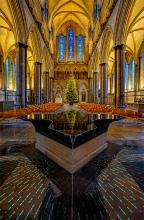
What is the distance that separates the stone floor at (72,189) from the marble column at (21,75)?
28.5 feet

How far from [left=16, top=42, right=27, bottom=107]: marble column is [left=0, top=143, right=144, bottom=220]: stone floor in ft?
28.5

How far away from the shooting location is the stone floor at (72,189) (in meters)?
1.97

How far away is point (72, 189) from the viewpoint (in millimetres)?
2463

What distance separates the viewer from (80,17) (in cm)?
3244

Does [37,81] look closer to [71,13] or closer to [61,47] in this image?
[61,47]

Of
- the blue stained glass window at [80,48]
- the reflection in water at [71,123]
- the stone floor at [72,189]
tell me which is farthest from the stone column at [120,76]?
the blue stained glass window at [80,48]

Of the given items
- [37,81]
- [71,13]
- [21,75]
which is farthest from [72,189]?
[71,13]

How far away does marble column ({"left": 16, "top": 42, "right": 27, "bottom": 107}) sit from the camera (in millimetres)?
11875

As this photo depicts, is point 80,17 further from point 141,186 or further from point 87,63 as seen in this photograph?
point 141,186

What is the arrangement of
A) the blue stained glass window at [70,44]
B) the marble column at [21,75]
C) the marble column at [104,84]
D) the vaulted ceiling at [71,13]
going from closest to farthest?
1. the marble column at [21,75]
2. the marble column at [104,84]
3. the vaulted ceiling at [71,13]
4. the blue stained glass window at [70,44]

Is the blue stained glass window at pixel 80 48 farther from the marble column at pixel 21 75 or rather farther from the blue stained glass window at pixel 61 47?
the marble column at pixel 21 75

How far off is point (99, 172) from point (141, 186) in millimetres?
780

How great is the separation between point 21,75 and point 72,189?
11006 mm

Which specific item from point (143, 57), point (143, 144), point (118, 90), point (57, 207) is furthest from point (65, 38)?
point (57, 207)
